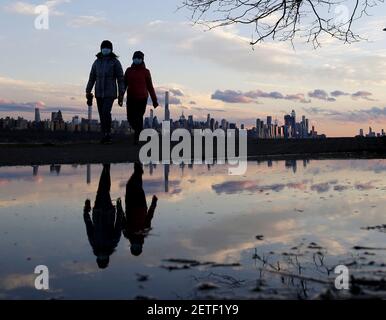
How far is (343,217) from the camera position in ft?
15.6

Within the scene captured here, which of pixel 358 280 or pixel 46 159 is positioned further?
pixel 46 159

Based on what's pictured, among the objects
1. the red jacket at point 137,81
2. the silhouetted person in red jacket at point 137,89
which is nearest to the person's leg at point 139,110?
the silhouetted person in red jacket at point 137,89

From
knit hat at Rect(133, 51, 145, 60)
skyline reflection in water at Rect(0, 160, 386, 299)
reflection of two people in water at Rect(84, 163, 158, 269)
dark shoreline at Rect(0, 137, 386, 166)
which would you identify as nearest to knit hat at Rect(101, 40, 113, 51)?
knit hat at Rect(133, 51, 145, 60)

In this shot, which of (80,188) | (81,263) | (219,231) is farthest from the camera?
(80,188)

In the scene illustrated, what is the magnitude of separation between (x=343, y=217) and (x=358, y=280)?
1.99m

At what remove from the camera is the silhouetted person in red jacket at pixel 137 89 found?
45.6 ft

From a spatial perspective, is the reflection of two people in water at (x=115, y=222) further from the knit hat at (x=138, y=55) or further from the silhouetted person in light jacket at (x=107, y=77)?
the knit hat at (x=138, y=55)

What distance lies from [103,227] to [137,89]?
10013 mm

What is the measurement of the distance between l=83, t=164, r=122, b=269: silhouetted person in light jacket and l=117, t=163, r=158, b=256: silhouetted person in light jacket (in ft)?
0.24

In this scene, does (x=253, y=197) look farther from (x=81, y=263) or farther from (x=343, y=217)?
(x=81, y=263)

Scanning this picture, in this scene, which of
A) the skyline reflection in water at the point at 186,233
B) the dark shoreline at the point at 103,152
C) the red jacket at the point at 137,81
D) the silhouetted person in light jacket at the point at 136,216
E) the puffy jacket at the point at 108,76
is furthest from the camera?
the red jacket at the point at 137,81

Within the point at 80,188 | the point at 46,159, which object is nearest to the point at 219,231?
the point at 80,188

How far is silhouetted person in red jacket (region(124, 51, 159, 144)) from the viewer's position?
45.6 ft

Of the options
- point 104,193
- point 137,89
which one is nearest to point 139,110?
point 137,89
